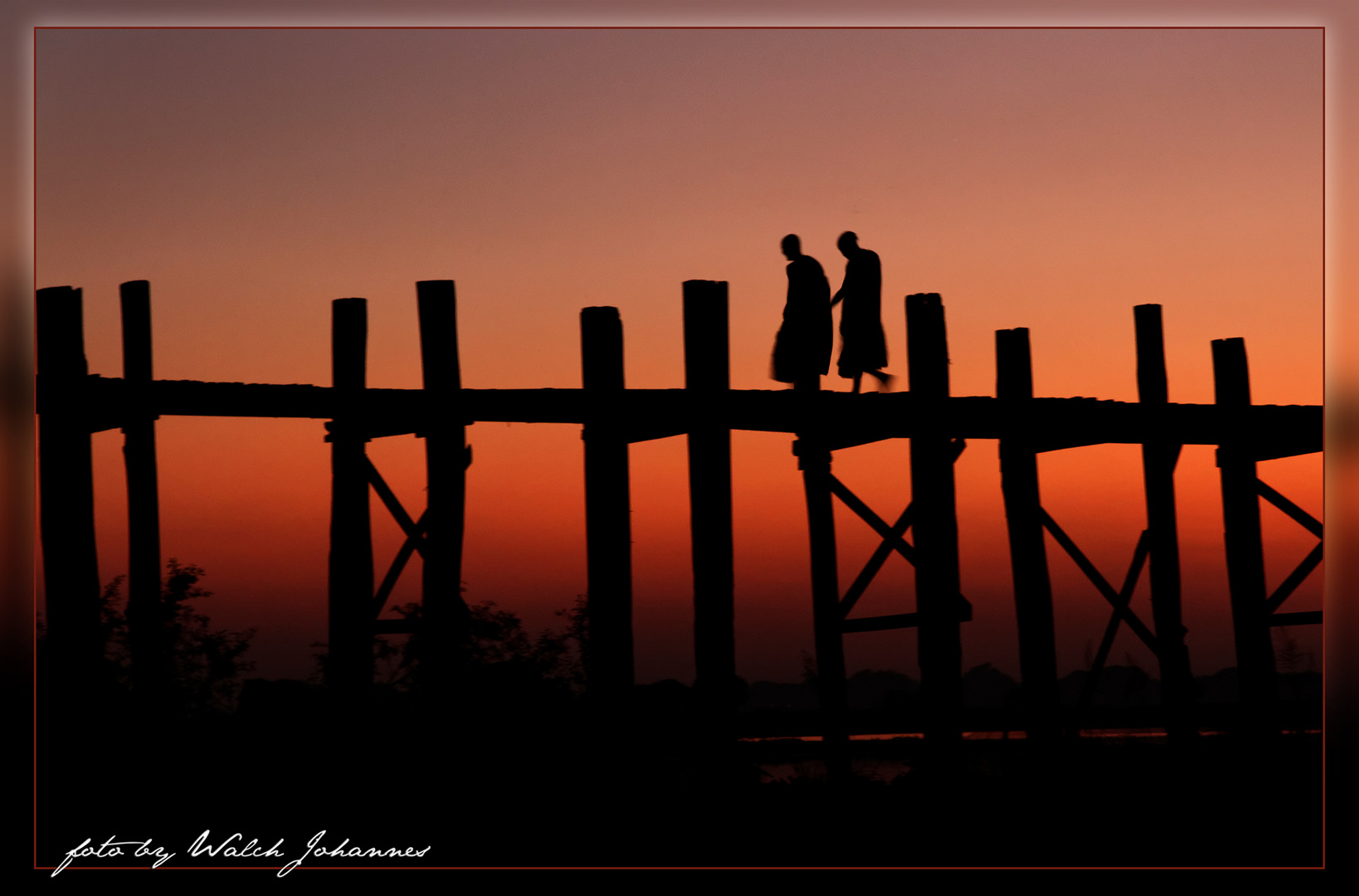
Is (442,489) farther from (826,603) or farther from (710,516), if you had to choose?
(826,603)

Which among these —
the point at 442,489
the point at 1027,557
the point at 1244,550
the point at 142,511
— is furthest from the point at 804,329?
the point at 142,511

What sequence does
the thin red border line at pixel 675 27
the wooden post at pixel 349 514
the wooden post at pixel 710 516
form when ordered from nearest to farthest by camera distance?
1. the thin red border line at pixel 675 27
2. the wooden post at pixel 710 516
3. the wooden post at pixel 349 514

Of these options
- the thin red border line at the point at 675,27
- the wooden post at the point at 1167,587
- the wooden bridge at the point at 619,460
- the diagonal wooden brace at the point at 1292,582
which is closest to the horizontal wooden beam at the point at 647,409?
the wooden bridge at the point at 619,460

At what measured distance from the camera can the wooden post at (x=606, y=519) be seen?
6094 mm

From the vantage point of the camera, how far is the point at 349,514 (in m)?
6.49

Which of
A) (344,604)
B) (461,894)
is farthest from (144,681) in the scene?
(461,894)

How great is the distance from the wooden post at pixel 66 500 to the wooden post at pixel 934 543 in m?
4.03

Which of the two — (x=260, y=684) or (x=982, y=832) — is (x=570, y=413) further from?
(x=982, y=832)

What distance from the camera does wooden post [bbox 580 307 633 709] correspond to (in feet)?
20.0

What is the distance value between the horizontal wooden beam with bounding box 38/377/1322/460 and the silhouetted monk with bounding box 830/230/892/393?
2.14ft

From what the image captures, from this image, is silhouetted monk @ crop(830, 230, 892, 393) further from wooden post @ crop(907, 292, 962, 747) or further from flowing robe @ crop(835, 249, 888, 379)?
wooden post @ crop(907, 292, 962, 747)

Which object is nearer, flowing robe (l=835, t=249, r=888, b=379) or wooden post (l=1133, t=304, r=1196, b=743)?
flowing robe (l=835, t=249, r=888, b=379)

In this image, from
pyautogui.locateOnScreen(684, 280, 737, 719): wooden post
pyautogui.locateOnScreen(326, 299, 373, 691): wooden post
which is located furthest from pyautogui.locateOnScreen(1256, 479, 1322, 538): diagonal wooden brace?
pyautogui.locateOnScreen(326, 299, 373, 691): wooden post

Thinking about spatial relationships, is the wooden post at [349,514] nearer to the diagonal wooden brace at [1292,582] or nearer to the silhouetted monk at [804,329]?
the silhouetted monk at [804,329]
